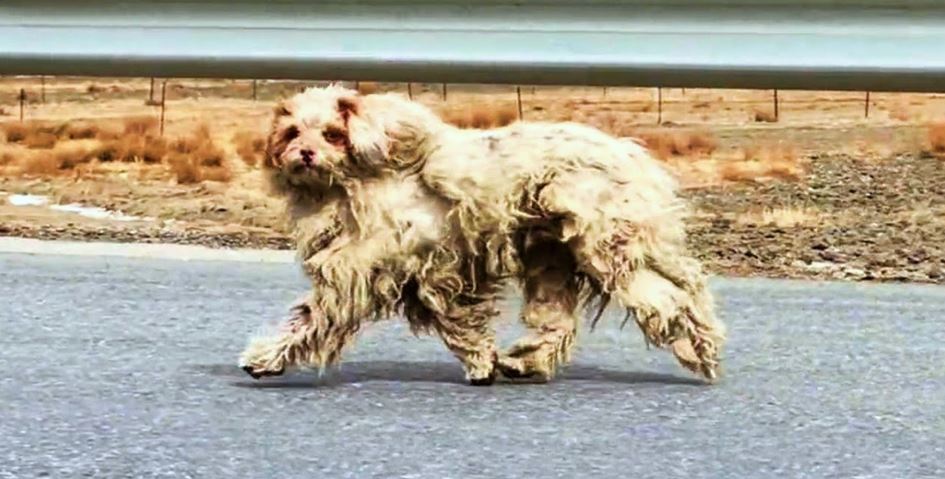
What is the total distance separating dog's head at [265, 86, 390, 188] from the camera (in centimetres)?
375

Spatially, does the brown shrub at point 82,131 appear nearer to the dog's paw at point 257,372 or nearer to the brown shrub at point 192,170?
the brown shrub at point 192,170

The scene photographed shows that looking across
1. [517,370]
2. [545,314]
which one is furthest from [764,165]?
[517,370]

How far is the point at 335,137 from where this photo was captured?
3.77 metres

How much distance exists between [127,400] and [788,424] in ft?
4.22

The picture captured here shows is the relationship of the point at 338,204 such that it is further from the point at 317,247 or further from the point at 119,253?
the point at 119,253

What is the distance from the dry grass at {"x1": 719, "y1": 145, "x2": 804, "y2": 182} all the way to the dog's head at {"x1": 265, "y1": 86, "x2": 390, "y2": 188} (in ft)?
12.9

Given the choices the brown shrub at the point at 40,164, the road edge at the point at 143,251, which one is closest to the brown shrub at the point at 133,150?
the brown shrub at the point at 40,164

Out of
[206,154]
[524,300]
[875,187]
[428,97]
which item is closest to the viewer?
[524,300]

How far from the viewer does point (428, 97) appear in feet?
20.6

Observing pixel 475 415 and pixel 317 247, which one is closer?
pixel 475 415

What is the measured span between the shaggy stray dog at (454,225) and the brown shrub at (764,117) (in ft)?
13.1

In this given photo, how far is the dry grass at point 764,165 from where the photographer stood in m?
7.52

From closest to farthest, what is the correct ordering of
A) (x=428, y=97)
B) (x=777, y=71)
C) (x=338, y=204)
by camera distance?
(x=338, y=204)
(x=777, y=71)
(x=428, y=97)

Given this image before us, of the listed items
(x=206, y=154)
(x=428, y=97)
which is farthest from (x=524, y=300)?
(x=206, y=154)
